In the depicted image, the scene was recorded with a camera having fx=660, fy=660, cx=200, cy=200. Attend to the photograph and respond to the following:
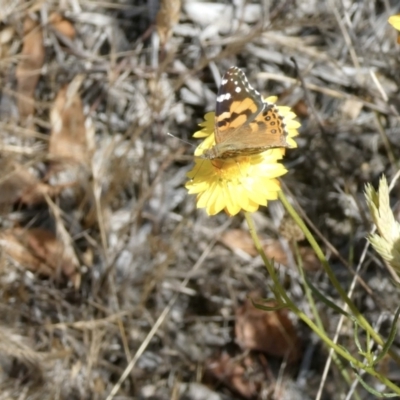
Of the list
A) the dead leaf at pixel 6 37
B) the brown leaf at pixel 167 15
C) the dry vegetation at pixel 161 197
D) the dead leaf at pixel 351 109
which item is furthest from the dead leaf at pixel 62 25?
the dead leaf at pixel 351 109

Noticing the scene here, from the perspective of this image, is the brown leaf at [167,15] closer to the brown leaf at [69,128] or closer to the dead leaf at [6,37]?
the brown leaf at [69,128]

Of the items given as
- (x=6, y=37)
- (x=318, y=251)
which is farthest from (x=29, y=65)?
(x=318, y=251)

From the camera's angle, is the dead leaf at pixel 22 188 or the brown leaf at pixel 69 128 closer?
the dead leaf at pixel 22 188

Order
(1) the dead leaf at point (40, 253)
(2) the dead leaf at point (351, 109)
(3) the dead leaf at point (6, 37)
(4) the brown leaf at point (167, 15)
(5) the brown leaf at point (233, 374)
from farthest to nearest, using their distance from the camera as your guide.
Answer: (3) the dead leaf at point (6, 37) → (2) the dead leaf at point (351, 109) → (1) the dead leaf at point (40, 253) → (5) the brown leaf at point (233, 374) → (4) the brown leaf at point (167, 15)

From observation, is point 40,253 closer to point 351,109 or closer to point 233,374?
point 233,374

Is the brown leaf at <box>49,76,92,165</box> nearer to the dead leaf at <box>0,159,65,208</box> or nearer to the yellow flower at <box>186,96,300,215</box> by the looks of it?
the dead leaf at <box>0,159,65,208</box>

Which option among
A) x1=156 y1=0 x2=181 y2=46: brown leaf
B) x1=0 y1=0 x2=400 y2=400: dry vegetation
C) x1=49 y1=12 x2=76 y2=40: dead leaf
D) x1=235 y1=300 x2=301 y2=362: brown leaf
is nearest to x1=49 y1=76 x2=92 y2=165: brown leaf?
x1=0 y1=0 x2=400 y2=400: dry vegetation

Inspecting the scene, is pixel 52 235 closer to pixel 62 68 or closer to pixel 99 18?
pixel 62 68
